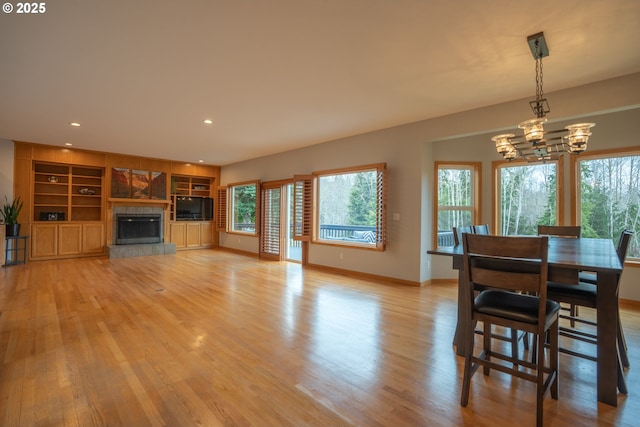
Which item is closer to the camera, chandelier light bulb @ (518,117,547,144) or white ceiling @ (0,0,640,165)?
white ceiling @ (0,0,640,165)

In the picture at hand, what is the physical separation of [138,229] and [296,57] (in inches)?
290

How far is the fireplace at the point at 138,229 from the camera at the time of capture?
25.8 ft

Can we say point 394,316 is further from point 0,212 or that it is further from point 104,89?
point 0,212

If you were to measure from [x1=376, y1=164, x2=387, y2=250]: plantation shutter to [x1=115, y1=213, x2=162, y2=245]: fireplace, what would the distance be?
Answer: 650 cm

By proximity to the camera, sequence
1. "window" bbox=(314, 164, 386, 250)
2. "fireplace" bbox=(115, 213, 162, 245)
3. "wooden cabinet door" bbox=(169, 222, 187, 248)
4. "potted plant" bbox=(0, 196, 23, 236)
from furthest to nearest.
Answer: "wooden cabinet door" bbox=(169, 222, 187, 248)
"fireplace" bbox=(115, 213, 162, 245)
"potted plant" bbox=(0, 196, 23, 236)
"window" bbox=(314, 164, 386, 250)

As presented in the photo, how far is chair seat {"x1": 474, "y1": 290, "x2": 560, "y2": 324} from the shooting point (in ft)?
5.98

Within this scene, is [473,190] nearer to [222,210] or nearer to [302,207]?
[302,207]

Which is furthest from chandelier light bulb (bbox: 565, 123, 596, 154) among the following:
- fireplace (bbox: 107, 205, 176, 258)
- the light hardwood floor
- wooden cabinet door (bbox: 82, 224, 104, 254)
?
wooden cabinet door (bbox: 82, 224, 104, 254)

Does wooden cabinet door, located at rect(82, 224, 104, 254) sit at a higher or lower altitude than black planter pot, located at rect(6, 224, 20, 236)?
lower

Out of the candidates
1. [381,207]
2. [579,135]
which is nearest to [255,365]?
[579,135]

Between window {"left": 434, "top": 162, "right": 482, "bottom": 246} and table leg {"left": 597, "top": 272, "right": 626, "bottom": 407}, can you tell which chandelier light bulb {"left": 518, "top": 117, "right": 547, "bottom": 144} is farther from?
window {"left": 434, "top": 162, "right": 482, "bottom": 246}

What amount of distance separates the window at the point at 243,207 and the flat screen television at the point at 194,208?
1.03 metres

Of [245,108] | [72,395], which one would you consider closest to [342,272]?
[245,108]

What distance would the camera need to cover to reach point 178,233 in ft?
29.4
